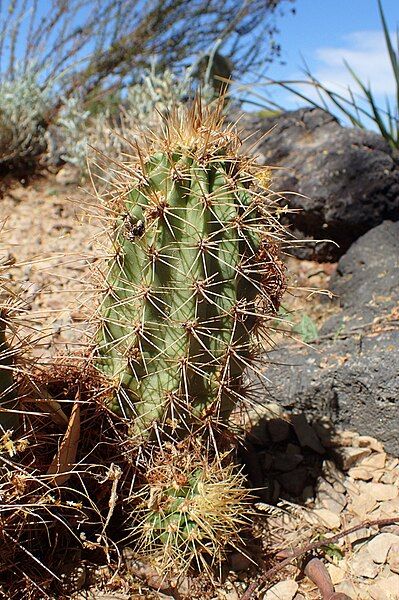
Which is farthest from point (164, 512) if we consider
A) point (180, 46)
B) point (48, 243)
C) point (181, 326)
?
point (180, 46)

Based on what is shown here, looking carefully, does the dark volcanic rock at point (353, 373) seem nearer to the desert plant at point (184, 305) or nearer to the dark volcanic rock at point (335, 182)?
the desert plant at point (184, 305)

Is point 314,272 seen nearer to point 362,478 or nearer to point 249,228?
point 362,478

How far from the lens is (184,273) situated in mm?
1622

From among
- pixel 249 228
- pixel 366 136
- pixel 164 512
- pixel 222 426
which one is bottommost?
pixel 164 512

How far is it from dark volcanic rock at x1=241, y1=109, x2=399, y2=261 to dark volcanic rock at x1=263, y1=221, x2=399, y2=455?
3.72ft

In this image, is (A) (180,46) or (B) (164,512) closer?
(B) (164,512)

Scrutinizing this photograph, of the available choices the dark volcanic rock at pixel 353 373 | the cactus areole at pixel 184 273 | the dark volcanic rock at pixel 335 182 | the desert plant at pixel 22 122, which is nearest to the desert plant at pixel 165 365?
the cactus areole at pixel 184 273

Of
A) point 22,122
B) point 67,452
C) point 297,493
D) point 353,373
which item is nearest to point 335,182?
point 353,373

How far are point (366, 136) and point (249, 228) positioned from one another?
3.20m

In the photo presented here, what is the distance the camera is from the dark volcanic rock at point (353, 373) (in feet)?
8.20

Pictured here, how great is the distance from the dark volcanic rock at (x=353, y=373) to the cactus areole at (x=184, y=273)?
0.57 m

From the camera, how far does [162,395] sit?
169 cm

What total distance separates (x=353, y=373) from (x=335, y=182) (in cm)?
201

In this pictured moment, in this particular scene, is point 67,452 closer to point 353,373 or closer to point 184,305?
point 184,305
